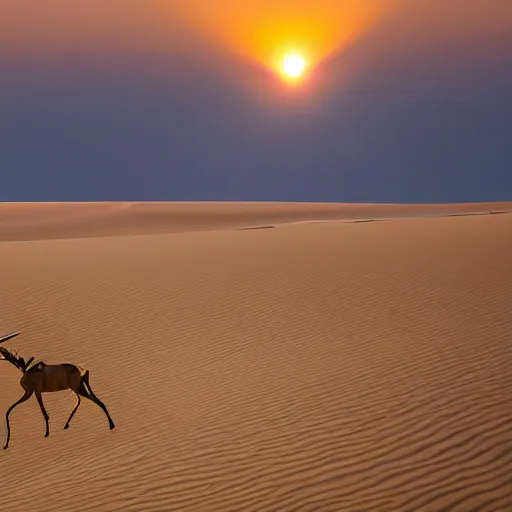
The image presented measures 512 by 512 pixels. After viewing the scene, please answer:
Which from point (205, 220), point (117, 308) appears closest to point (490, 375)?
point (117, 308)

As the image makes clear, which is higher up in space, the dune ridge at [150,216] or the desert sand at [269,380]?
the dune ridge at [150,216]

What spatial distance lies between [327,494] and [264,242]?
19.9 m

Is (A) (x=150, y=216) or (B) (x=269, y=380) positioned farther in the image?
(A) (x=150, y=216)

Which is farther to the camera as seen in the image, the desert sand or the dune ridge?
the dune ridge

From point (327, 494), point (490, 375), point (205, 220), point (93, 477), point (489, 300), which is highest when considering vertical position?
point (205, 220)

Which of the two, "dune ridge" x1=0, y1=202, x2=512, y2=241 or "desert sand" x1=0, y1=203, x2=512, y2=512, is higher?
"dune ridge" x1=0, y1=202, x2=512, y2=241

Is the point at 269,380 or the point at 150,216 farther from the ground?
the point at 150,216

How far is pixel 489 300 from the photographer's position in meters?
13.3

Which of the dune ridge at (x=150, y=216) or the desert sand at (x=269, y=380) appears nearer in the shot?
the desert sand at (x=269, y=380)

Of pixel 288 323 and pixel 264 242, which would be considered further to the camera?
pixel 264 242

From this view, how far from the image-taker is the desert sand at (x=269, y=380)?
615 cm

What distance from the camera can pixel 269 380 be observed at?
970cm

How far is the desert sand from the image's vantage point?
6152 millimetres

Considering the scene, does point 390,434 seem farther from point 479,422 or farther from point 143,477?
point 143,477
